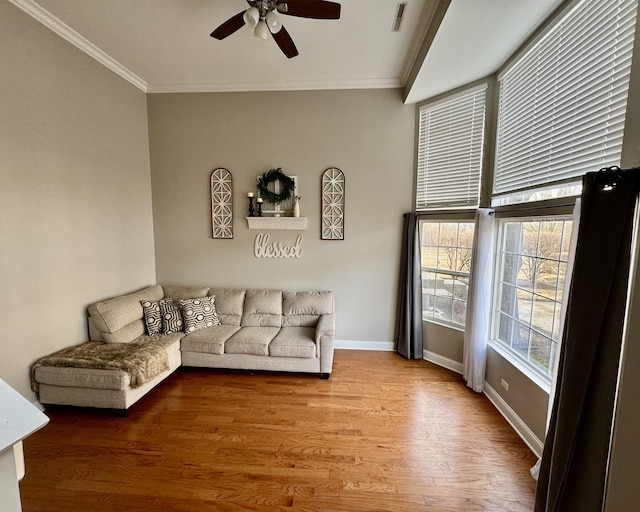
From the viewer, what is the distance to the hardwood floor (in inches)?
66.9

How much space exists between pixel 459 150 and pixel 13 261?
4.38 metres

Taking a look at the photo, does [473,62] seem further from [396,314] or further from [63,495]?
[63,495]

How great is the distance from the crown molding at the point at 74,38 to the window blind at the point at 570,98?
161 inches

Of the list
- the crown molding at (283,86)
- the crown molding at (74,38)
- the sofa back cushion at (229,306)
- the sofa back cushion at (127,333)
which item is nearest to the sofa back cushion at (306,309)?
the sofa back cushion at (229,306)

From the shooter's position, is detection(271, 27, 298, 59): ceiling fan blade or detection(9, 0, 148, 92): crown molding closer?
A: detection(271, 27, 298, 59): ceiling fan blade

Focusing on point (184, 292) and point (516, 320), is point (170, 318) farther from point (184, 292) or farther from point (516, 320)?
point (516, 320)

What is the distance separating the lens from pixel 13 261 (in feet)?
7.36

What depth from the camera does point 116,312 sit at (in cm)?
291

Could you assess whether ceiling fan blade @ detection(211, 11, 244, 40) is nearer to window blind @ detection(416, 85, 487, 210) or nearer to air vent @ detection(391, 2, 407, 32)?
air vent @ detection(391, 2, 407, 32)

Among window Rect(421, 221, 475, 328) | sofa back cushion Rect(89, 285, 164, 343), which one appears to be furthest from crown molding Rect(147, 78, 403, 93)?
sofa back cushion Rect(89, 285, 164, 343)

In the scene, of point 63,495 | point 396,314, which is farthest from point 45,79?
point 396,314

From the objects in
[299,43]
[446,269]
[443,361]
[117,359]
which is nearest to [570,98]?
[446,269]

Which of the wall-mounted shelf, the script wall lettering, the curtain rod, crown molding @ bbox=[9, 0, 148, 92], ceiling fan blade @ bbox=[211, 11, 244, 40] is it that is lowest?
the script wall lettering

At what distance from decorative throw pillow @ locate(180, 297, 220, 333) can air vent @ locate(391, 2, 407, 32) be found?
3.53 m
